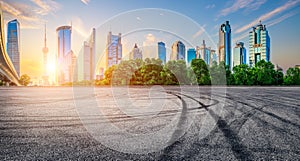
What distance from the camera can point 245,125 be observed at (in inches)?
213

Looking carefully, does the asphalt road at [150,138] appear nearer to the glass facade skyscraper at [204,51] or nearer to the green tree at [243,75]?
the glass facade skyscraper at [204,51]

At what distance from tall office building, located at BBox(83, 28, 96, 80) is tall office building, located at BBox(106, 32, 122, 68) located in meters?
0.43

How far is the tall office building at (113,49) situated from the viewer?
19.1ft

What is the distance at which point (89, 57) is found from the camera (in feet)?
17.7

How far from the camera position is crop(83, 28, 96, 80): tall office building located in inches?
206

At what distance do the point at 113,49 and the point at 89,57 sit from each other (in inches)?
38.1

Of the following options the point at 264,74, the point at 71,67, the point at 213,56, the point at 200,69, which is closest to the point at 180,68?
the point at 213,56

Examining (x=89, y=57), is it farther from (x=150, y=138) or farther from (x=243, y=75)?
(x=243, y=75)

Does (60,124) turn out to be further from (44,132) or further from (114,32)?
(114,32)

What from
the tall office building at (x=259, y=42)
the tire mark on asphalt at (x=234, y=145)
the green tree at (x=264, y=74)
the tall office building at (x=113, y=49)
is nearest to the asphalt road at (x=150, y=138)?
the tire mark on asphalt at (x=234, y=145)

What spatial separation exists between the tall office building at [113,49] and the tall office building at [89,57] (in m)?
0.43

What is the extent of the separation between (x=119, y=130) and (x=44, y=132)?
1701 millimetres

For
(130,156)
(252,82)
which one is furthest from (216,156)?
(252,82)

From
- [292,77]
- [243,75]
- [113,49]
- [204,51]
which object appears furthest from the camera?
[292,77]
